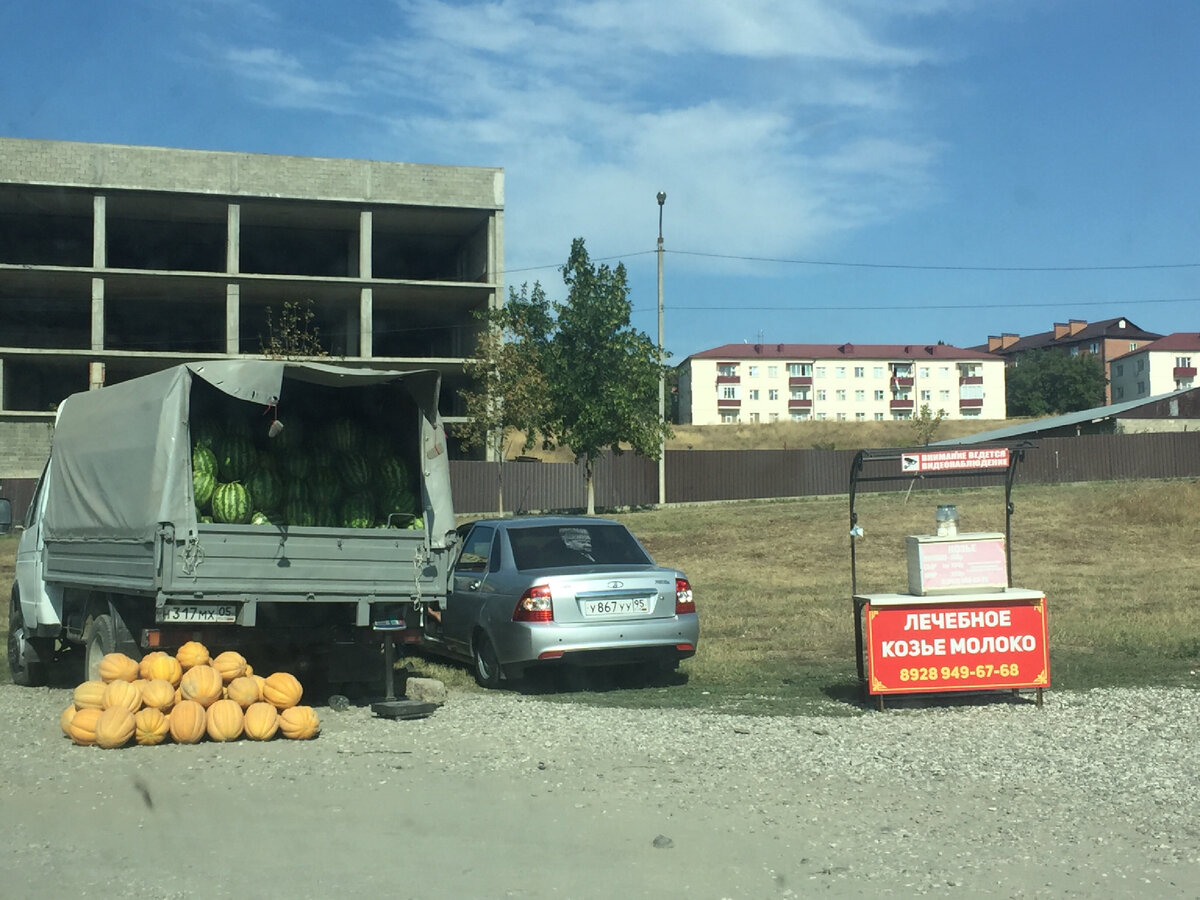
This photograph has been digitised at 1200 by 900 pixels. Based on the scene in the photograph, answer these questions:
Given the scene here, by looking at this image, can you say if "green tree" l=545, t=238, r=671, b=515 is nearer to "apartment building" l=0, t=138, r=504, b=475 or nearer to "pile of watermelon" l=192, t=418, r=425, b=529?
"apartment building" l=0, t=138, r=504, b=475

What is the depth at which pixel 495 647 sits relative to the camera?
411 inches

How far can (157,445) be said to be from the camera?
8.95 metres

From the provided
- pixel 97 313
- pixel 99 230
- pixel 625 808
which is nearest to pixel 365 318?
pixel 97 313

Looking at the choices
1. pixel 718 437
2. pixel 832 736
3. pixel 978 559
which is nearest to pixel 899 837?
pixel 832 736

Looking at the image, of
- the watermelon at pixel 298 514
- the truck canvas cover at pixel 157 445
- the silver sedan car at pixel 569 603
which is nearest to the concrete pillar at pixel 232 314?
the truck canvas cover at pixel 157 445

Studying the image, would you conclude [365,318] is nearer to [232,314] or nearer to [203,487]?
[232,314]

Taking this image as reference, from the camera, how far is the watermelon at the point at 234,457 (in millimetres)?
9453

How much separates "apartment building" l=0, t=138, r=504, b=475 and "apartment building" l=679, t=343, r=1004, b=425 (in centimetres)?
6048

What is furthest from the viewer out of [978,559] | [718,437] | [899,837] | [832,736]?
[718,437]

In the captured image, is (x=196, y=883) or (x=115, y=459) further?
(x=115, y=459)

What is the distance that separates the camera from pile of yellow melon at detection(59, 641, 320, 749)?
808 cm

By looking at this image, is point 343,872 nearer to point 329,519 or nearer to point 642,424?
point 329,519

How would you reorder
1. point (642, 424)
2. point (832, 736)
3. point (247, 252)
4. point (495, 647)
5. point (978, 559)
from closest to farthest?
point (832, 736) < point (978, 559) < point (495, 647) < point (642, 424) < point (247, 252)

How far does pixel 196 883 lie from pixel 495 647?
5.33 m
